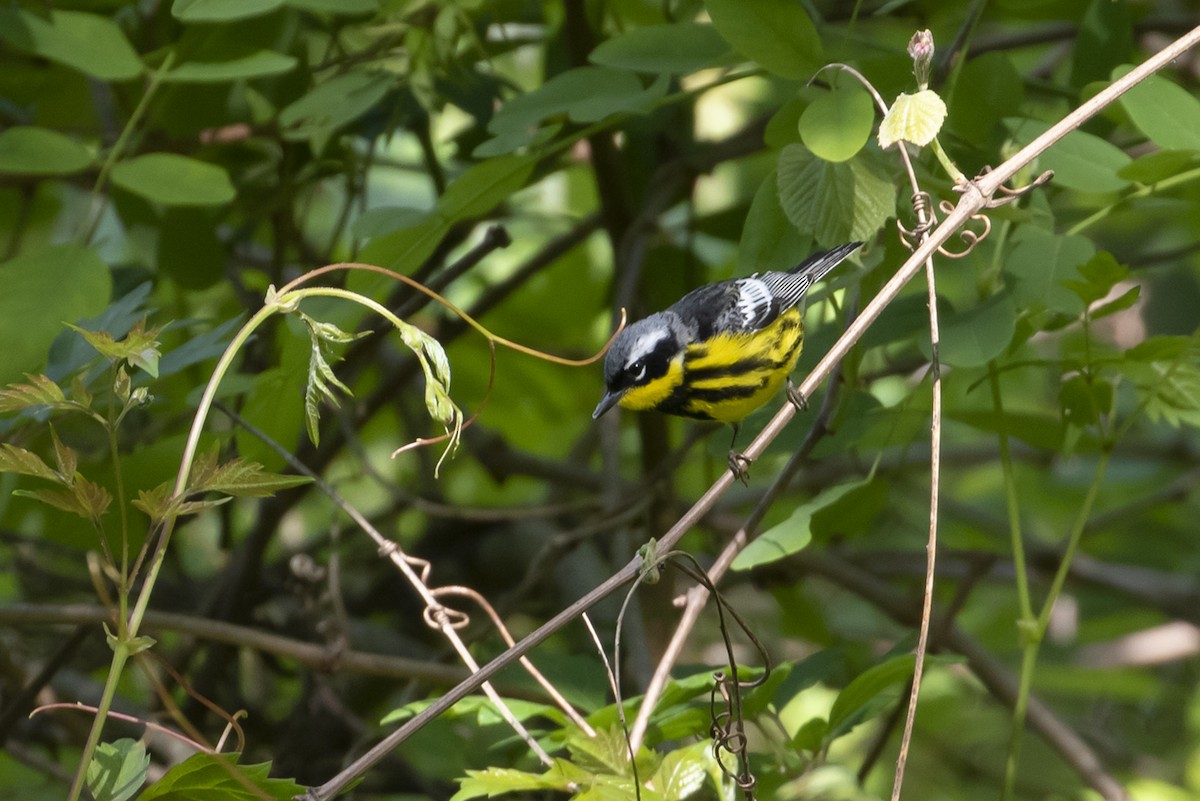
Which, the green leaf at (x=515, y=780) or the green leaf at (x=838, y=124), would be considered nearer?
the green leaf at (x=515, y=780)

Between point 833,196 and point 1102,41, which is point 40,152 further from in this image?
point 1102,41

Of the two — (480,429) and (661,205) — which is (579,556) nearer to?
(480,429)

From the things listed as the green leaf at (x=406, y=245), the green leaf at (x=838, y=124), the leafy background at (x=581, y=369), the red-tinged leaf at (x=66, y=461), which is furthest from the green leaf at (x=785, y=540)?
the red-tinged leaf at (x=66, y=461)

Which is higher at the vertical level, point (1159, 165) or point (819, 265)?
point (1159, 165)

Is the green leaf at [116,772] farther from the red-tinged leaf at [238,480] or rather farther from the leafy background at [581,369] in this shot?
the red-tinged leaf at [238,480]

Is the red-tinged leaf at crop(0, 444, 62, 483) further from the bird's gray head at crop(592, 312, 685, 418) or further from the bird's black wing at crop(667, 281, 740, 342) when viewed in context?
A: the bird's black wing at crop(667, 281, 740, 342)

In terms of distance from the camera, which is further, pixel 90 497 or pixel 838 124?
pixel 838 124

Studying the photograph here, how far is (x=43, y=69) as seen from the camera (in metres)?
2.55

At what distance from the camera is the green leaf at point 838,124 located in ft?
4.75

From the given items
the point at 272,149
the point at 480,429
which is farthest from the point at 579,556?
the point at 272,149

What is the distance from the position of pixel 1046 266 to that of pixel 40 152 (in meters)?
1.52

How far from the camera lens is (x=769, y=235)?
67.3 inches

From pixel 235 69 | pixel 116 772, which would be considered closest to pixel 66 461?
pixel 116 772

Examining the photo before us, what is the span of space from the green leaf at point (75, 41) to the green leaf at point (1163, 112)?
149cm
